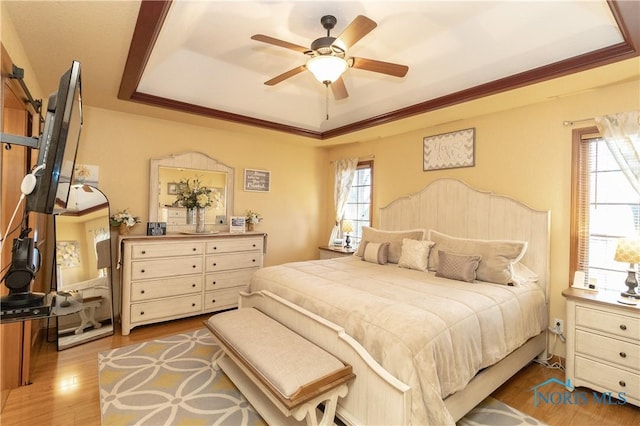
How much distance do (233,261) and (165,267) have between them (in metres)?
0.81

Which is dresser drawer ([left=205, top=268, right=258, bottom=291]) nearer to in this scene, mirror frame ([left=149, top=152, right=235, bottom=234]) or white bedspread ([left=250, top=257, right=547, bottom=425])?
mirror frame ([left=149, top=152, right=235, bottom=234])

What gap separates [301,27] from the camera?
2646 mm

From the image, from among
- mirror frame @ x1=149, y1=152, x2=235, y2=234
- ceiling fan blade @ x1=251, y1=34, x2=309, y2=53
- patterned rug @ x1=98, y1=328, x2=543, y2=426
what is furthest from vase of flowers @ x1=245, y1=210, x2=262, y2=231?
ceiling fan blade @ x1=251, y1=34, x2=309, y2=53

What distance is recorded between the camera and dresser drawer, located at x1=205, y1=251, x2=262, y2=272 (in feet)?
12.9

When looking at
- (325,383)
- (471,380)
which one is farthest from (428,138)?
(325,383)

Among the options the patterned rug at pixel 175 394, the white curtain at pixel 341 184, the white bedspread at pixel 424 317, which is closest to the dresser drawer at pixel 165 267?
the patterned rug at pixel 175 394

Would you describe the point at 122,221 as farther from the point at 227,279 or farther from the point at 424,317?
the point at 424,317

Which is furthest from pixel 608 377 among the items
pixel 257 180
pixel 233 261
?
pixel 257 180

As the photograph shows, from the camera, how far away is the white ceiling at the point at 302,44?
6.97 feet

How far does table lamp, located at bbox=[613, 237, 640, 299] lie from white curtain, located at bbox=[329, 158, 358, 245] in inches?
130

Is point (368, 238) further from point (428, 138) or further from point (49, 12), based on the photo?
point (49, 12)

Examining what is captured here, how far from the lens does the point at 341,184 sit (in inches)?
204

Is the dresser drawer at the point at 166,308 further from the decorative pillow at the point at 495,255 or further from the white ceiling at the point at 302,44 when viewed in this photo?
the decorative pillow at the point at 495,255

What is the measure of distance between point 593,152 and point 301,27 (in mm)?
2794
